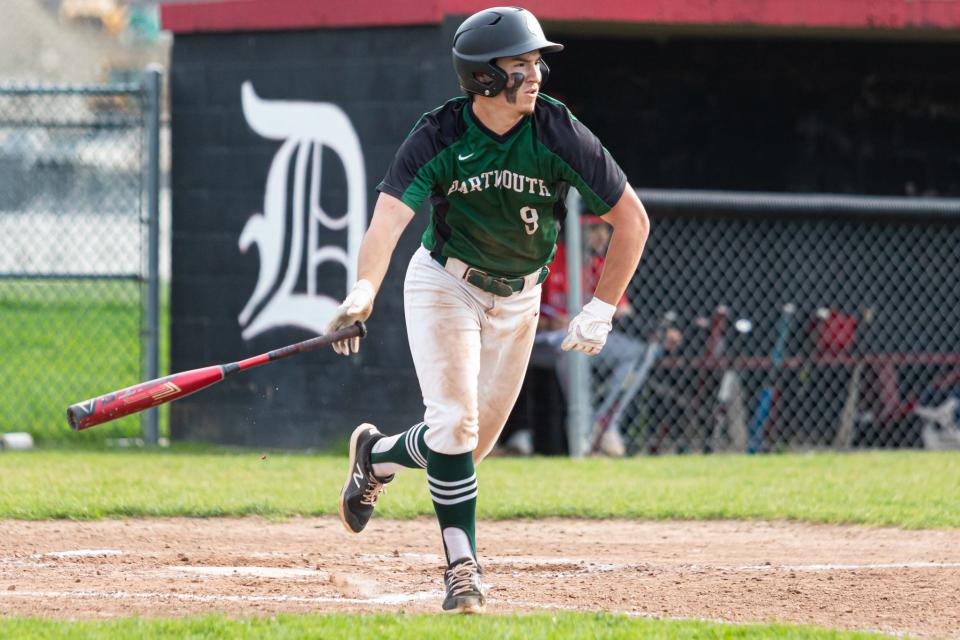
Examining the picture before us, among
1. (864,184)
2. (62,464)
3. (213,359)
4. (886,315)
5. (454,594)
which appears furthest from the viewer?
(864,184)

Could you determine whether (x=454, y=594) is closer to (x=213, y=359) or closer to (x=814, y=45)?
(x=213, y=359)

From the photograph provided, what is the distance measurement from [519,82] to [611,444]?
4733 mm

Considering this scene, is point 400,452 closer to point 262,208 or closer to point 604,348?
point 604,348

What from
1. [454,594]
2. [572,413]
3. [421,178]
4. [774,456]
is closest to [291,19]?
[572,413]

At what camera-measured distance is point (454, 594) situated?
4.43 m

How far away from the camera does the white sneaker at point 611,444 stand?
902 cm

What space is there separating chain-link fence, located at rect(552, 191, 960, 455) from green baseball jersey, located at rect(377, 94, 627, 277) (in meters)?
4.41

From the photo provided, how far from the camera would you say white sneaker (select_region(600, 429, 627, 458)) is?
29.6ft

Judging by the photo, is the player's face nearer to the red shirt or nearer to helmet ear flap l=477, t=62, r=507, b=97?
helmet ear flap l=477, t=62, r=507, b=97

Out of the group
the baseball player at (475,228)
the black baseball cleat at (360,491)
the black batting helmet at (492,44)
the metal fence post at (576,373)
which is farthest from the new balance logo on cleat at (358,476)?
the metal fence post at (576,373)

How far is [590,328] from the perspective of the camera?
15.7ft

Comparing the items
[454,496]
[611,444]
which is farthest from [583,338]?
[611,444]

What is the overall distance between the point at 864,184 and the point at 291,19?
5053 mm

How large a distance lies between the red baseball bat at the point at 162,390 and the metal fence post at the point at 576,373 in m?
4.11
